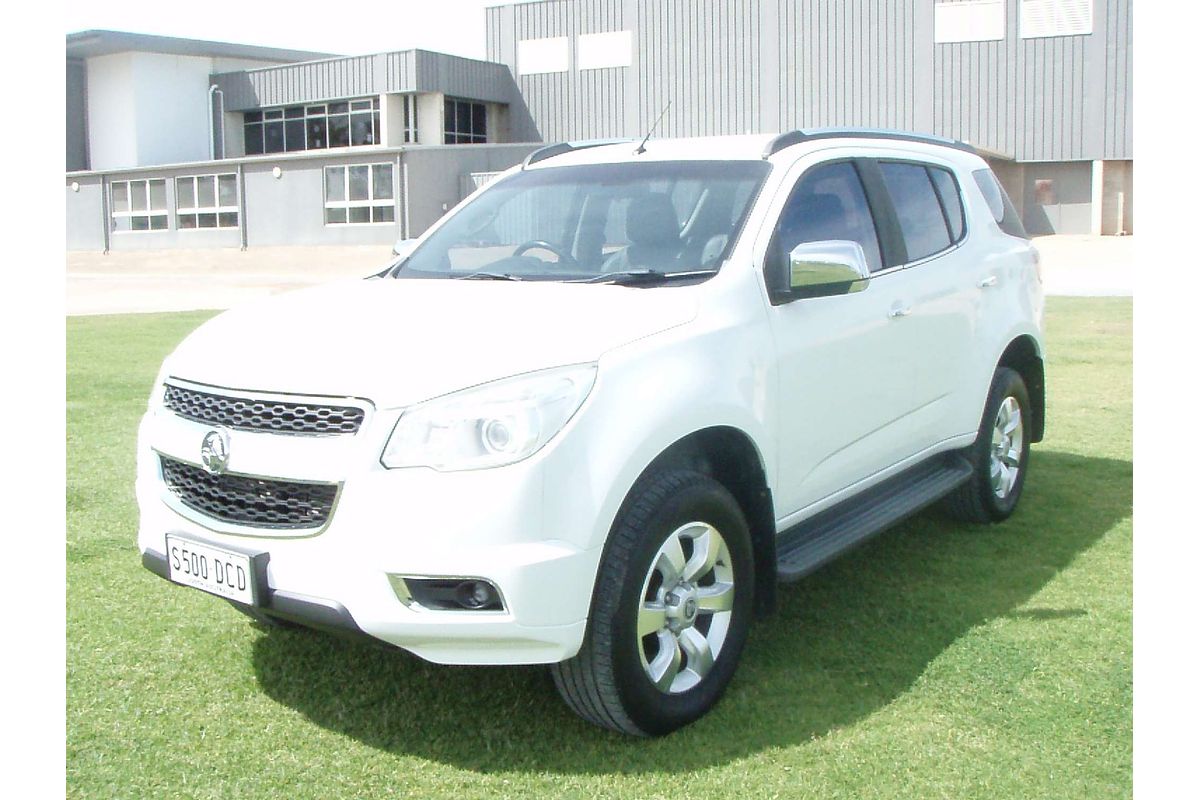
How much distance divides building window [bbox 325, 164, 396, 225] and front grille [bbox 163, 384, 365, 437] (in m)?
38.0

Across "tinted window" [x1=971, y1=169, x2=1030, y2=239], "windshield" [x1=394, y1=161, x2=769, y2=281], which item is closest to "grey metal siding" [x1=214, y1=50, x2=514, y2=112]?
"tinted window" [x1=971, y1=169, x2=1030, y2=239]

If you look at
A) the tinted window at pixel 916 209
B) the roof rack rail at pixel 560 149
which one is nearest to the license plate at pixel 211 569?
Answer: the roof rack rail at pixel 560 149

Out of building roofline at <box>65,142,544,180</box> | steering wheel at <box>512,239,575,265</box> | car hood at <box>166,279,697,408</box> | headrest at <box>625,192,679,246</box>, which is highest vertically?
building roofline at <box>65,142,544,180</box>

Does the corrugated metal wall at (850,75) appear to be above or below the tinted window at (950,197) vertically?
above

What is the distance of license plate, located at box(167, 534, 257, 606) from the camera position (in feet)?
11.1

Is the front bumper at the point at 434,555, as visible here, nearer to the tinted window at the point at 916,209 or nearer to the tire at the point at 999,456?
the tinted window at the point at 916,209

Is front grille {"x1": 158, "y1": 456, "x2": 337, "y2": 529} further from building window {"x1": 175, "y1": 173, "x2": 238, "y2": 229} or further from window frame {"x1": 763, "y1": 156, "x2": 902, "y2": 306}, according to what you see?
building window {"x1": 175, "y1": 173, "x2": 238, "y2": 229}

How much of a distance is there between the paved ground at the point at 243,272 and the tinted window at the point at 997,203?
1494 centimetres

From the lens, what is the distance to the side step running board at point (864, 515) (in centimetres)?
427

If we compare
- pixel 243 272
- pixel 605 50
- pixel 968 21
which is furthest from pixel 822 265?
pixel 605 50

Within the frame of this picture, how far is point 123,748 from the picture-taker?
11.8 ft
